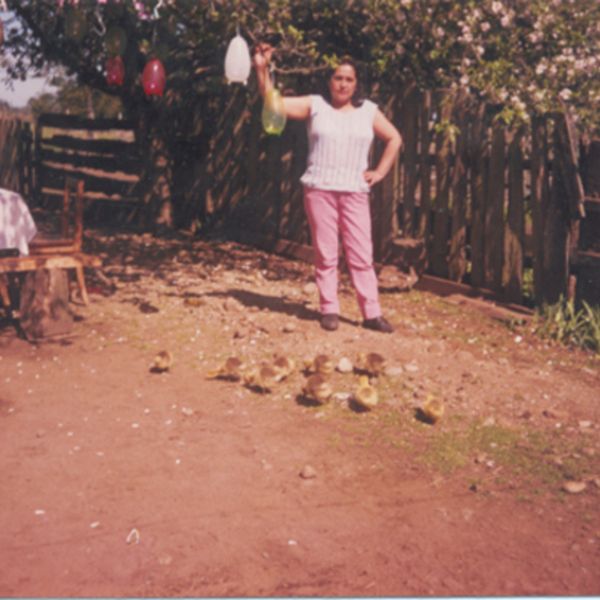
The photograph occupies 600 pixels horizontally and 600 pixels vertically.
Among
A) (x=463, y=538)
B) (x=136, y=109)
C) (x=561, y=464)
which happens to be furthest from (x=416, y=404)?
(x=136, y=109)

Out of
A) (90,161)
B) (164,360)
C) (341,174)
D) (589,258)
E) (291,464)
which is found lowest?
(291,464)

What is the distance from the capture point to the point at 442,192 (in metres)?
6.79

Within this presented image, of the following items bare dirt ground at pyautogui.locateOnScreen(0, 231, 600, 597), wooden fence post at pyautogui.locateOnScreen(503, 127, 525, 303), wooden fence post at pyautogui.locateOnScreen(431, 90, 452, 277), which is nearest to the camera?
bare dirt ground at pyautogui.locateOnScreen(0, 231, 600, 597)

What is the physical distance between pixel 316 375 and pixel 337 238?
1378 mm

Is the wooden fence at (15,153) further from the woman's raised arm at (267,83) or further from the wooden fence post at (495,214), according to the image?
the wooden fence post at (495,214)

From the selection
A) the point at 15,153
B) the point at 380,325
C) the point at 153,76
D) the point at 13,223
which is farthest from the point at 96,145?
the point at 380,325

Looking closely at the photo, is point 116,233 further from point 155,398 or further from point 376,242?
point 155,398

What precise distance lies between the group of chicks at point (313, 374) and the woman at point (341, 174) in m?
0.81

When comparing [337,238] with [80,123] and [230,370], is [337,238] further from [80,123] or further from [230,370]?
[80,123]

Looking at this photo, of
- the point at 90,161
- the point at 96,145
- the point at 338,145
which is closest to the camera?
the point at 338,145

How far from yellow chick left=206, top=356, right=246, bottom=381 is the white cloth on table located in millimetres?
1988

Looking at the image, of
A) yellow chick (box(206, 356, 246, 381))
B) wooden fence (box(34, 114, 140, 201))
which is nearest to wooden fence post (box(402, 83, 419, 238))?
yellow chick (box(206, 356, 246, 381))

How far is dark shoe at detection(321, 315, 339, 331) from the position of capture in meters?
5.63

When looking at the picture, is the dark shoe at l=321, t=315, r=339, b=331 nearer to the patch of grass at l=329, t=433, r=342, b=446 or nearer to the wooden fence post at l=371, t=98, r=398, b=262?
the patch of grass at l=329, t=433, r=342, b=446
